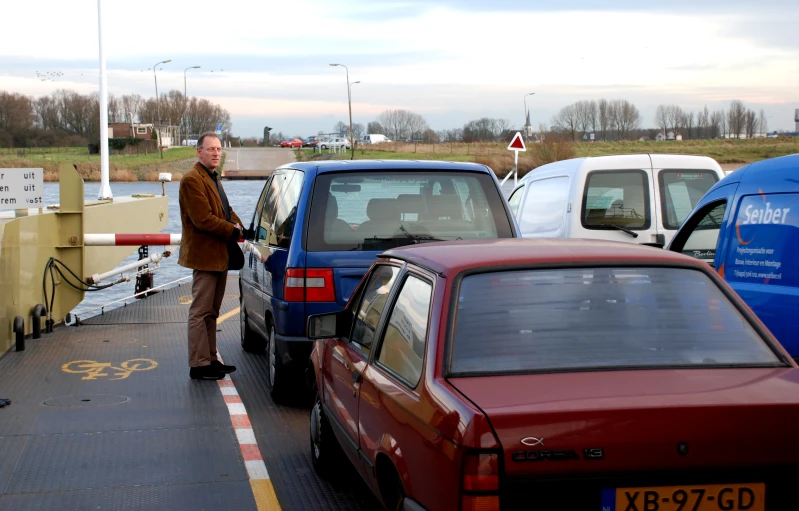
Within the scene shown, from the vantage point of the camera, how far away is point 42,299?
34.8ft

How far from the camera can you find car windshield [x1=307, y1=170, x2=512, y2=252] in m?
7.09

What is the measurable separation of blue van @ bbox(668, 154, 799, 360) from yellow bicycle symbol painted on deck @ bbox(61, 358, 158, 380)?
5.21 meters

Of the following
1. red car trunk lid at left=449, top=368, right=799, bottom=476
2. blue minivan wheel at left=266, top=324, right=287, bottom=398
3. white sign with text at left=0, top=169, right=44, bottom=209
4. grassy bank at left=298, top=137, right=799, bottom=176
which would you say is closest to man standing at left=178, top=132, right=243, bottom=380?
blue minivan wheel at left=266, top=324, right=287, bottom=398

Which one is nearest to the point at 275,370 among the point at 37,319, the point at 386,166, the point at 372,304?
the point at 386,166

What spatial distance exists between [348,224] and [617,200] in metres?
4.15

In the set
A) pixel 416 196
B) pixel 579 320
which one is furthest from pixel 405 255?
pixel 416 196

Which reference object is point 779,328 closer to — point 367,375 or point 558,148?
point 367,375

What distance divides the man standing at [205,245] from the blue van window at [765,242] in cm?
405

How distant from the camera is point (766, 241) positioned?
18.3 ft

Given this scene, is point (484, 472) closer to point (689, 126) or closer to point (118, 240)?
point (118, 240)

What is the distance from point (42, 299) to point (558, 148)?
4043 centimetres

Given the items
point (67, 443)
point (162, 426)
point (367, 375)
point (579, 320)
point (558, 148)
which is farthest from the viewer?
point (558, 148)

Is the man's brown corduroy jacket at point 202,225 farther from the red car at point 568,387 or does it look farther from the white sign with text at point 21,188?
the red car at point 568,387

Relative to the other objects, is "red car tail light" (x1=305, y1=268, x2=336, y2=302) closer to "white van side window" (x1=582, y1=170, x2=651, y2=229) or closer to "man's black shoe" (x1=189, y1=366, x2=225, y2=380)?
"man's black shoe" (x1=189, y1=366, x2=225, y2=380)
